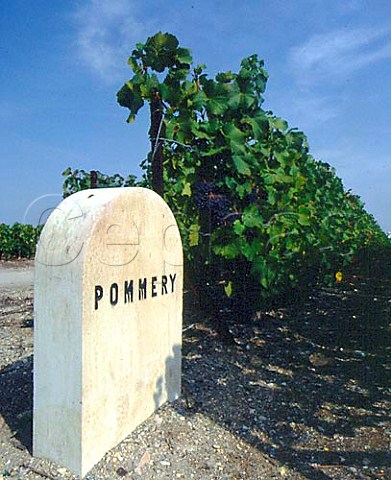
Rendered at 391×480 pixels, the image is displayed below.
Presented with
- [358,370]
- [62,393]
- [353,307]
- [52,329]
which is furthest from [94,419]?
[353,307]

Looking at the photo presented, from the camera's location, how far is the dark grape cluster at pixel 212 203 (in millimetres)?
4840

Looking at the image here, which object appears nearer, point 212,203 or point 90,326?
point 90,326

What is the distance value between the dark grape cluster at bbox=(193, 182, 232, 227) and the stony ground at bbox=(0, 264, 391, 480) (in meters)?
1.32

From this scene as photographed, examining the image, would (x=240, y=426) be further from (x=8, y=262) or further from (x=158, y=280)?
(x=8, y=262)

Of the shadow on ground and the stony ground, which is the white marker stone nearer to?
the stony ground

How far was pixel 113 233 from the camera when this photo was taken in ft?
9.75

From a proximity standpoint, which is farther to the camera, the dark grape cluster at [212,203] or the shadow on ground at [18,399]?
the dark grape cluster at [212,203]

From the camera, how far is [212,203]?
483cm

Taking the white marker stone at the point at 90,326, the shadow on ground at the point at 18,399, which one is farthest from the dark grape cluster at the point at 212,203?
the shadow on ground at the point at 18,399

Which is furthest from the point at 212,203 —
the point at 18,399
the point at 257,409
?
the point at 18,399

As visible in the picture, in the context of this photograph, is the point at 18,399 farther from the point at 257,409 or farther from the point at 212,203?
the point at 212,203

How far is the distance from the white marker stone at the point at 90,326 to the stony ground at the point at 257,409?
18cm

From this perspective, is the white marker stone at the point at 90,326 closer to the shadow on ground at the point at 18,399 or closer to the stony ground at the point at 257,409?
the stony ground at the point at 257,409

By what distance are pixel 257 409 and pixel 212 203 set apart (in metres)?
1.88
